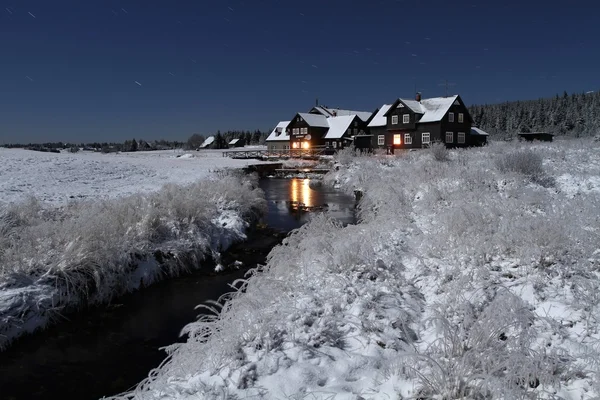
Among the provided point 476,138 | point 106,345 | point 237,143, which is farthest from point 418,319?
point 237,143

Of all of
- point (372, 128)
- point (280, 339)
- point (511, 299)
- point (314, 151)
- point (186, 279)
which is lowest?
point (186, 279)

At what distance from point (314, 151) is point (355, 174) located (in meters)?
26.0

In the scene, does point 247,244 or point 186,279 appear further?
point 247,244

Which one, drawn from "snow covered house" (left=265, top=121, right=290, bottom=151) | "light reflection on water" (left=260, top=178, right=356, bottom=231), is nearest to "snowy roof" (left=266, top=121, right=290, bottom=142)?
"snow covered house" (left=265, top=121, right=290, bottom=151)

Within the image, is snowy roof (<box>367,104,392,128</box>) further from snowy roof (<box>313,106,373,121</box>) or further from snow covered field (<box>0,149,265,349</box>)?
snow covered field (<box>0,149,265,349</box>)

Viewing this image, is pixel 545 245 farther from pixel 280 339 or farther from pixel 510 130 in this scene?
pixel 510 130

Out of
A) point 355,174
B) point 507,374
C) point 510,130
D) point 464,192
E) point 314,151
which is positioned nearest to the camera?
point 507,374

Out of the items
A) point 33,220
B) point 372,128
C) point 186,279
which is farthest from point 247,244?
point 372,128

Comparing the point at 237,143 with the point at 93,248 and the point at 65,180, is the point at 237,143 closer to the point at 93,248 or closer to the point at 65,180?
the point at 65,180

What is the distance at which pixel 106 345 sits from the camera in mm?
7137

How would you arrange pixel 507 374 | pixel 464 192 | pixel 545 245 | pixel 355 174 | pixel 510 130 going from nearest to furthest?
pixel 507 374
pixel 545 245
pixel 464 192
pixel 355 174
pixel 510 130

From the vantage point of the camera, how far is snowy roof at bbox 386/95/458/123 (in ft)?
151

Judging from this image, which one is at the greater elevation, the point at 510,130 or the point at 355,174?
the point at 510,130

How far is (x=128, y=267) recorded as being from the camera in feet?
32.0
